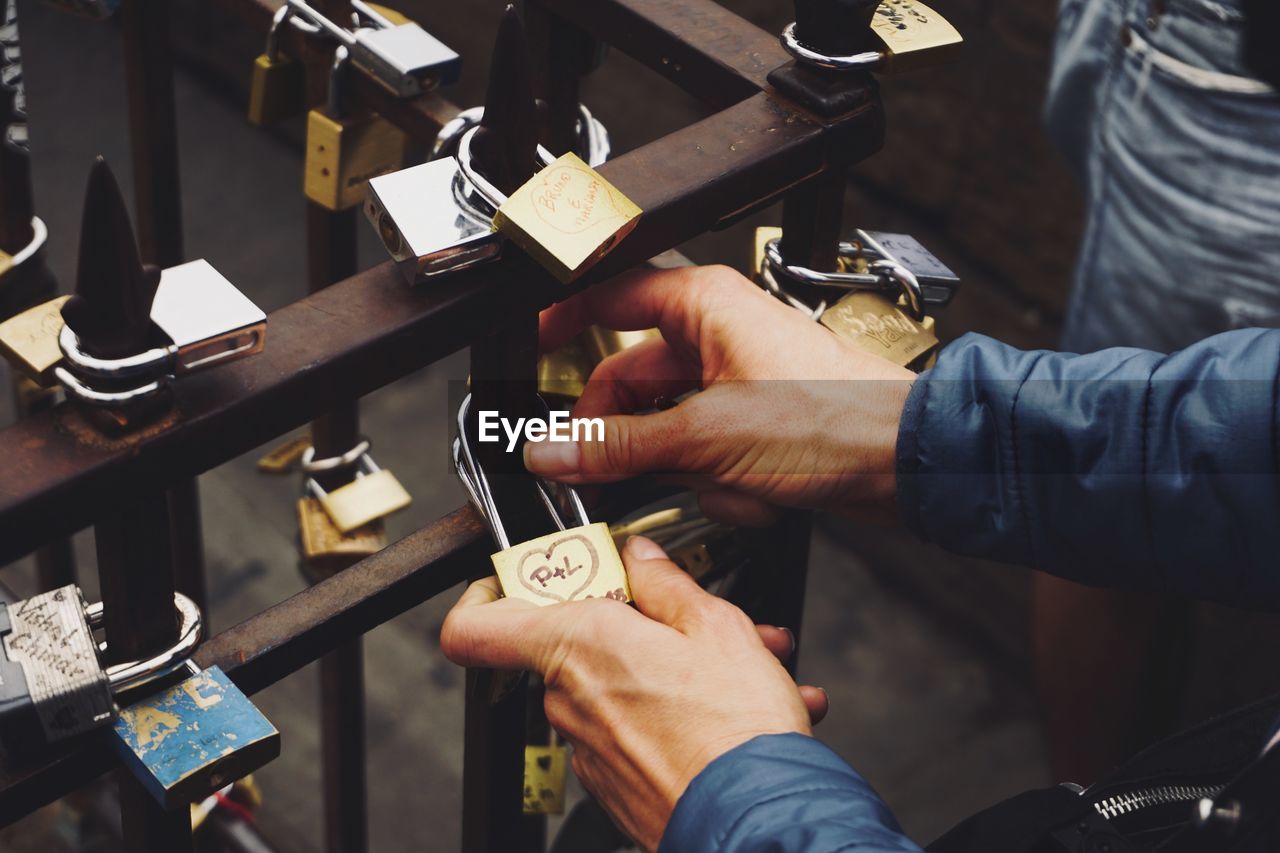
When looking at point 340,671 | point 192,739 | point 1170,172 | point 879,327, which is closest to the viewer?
point 192,739

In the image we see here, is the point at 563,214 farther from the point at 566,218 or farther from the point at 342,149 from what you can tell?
the point at 342,149

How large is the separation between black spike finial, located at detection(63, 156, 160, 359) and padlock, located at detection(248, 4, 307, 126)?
1.94 ft

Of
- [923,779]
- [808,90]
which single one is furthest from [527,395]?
[923,779]

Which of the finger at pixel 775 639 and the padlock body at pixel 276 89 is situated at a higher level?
the padlock body at pixel 276 89

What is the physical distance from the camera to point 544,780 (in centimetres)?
127

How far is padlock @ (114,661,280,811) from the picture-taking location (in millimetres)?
810

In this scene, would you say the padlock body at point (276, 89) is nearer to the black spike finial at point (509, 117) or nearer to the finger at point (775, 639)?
the black spike finial at point (509, 117)

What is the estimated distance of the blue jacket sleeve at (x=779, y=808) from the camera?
2.84 ft

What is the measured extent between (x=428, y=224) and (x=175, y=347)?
0.17 m

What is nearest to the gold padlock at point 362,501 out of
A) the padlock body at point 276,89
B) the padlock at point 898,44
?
the padlock body at point 276,89

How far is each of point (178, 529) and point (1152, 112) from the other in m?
1.19

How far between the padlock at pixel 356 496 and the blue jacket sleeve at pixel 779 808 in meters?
0.54

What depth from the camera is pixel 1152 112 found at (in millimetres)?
1663

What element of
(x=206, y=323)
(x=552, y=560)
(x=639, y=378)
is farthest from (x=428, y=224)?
(x=639, y=378)
